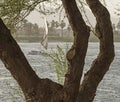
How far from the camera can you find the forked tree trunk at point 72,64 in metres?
5.27

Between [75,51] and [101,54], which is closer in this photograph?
[75,51]

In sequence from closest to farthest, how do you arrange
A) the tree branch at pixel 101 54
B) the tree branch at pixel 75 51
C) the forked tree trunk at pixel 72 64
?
the forked tree trunk at pixel 72 64 < the tree branch at pixel 75 51 < the tree branch at pixel 101 54

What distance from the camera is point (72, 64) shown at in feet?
17.8

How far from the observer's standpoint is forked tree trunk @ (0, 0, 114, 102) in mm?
5266

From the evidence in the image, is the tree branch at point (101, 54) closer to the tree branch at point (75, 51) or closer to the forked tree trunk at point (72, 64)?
the forked tree trunk at point (72, 64)

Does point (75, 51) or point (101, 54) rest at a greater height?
point (75, 51)

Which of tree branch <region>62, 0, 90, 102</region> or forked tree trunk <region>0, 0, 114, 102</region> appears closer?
forked tree trunk <region>0, 0, 114, 102</region>

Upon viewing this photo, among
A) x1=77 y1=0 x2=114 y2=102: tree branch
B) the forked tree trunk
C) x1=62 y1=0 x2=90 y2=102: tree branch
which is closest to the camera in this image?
the forked tree trunk

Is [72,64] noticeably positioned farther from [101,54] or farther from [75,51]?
[101,54]

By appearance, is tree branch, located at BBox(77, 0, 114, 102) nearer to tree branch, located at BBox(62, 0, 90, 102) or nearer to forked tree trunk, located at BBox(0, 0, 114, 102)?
forked tree trunk, located at BBox(0, 0, 114, 102)

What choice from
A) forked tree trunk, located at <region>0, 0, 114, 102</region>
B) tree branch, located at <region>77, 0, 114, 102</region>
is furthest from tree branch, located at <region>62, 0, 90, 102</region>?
tree branch, located at <region>77, 0, 114, 102</region>

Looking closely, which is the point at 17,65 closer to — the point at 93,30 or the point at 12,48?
the point at 12,48

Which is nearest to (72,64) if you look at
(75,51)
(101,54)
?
(75,51)

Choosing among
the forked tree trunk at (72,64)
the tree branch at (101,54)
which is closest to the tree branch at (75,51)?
the forked tree trunk at (72,64)
